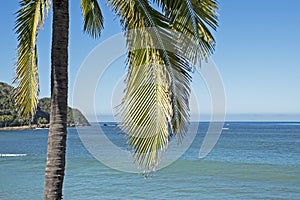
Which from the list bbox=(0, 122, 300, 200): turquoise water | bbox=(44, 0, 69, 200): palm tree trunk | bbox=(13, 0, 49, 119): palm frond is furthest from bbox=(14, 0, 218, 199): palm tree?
bbox=(0, 122, 300, 200): turquoise water

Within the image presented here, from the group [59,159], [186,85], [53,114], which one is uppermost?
[186,85]

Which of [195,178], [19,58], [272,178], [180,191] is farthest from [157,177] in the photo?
[19,58]

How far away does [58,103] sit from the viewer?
534 centimetres

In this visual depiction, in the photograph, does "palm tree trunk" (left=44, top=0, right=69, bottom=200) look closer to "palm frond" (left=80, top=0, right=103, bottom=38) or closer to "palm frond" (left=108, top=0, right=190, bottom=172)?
"palm frond" (left=108, top=0, right=190, bottom=172)

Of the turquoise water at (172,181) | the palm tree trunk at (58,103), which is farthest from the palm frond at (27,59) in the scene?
the turquoise water at (172,181)

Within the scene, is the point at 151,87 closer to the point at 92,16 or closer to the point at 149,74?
the point at 149,74

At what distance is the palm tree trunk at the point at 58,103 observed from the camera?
5266mm

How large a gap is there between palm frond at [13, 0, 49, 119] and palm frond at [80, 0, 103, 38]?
1.33 m

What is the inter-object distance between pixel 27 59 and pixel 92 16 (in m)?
1.97

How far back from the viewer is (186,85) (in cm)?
502

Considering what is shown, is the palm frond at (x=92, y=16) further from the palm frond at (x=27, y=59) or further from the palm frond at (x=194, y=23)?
the palm frond at (x=194, y=23)

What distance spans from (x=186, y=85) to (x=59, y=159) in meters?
1.80

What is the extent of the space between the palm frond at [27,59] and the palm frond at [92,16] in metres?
1.33

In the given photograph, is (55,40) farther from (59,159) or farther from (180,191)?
(180,191)
